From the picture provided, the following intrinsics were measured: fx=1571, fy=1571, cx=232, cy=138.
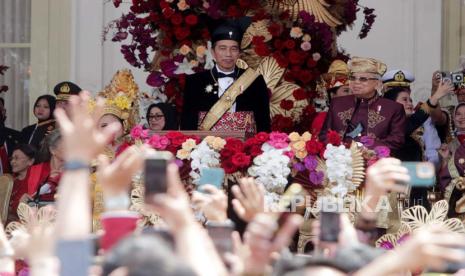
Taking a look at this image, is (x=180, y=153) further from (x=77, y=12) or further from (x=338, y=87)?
(x=77, y=12)

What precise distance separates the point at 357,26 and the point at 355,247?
29.3 ft

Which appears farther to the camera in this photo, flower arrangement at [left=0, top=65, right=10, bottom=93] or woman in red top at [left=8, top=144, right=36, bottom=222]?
flower arrangement at [left=0, top=65, right=10, bottom=93]

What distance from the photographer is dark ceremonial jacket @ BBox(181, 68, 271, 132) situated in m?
11.2

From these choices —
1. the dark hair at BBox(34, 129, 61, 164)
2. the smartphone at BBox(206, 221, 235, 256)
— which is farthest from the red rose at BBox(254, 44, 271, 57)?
the smartphone at BBox(206, 221, 235, 256)

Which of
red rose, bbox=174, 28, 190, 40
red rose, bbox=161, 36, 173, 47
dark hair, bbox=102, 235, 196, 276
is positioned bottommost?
dark hair, bbox=102, 235, 196, 276

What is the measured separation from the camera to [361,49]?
14.0 metres

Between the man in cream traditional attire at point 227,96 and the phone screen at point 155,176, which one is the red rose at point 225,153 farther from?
the phone screen at point 155,176

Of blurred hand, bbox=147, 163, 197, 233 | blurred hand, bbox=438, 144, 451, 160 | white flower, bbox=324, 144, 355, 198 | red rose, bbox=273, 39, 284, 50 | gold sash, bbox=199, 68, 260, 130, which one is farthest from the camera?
red rose, bbox=273, 39, 284, 50

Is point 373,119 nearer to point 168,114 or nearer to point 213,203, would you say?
point 168,114

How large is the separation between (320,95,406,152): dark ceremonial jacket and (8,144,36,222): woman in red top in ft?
7.32

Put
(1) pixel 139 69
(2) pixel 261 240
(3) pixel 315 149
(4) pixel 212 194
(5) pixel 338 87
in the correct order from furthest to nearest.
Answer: (1) pixel 139 69 → (5) pixel 338 87 → (3) pixel 315 149 → (4) pixel 212 194 → (2) pixel 261 240

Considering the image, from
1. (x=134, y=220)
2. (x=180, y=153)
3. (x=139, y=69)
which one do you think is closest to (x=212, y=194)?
(x=134, y=220)

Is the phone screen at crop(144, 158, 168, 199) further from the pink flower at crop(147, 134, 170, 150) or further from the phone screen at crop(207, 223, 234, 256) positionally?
the pink flower at crop(147, 134, 170, 150)

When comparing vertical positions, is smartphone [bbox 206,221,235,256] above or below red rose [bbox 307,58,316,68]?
below
